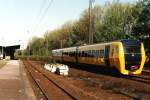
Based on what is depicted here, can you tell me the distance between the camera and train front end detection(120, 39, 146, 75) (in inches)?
1223

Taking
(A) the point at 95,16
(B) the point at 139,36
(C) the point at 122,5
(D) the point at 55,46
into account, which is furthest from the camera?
(D) the point at 55,46

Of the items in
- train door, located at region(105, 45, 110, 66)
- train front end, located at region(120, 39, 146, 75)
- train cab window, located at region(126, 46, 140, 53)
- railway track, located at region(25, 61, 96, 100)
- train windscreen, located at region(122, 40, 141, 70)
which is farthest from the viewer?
train door, located at region(105, 45, 110, 66)

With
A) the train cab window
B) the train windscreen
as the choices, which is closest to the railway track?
the train windscreen

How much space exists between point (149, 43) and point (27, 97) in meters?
32.9

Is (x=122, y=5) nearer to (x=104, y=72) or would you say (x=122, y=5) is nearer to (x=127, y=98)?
(x=104, y=72)

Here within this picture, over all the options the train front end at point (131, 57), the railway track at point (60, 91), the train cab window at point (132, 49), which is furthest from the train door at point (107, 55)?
the railway track at point (60, 91)

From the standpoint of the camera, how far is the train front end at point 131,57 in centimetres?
3106

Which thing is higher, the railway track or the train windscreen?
the train windscreen

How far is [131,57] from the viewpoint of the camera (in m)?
31.3

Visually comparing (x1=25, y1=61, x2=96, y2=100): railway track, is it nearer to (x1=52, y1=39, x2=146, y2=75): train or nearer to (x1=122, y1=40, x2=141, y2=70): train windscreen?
(x1=52, y1=39, x2=146, y2=75): train

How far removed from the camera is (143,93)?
20.4 metres

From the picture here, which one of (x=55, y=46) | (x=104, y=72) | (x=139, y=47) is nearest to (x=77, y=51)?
(x=104, y=72)

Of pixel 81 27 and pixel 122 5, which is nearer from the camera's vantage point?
pixel 122 5

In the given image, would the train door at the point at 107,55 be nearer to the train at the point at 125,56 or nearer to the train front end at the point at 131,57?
the train at the point at 125,56
